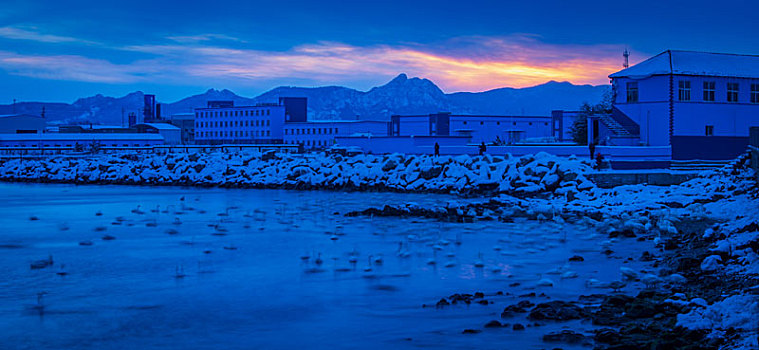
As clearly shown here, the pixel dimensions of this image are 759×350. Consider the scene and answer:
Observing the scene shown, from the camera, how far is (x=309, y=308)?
10.3 m

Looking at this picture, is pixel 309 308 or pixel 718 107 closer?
pixel 309 308

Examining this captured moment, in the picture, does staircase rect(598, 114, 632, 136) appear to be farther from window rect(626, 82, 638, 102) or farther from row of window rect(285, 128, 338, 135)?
row of window rect(285, 128, 338, 135)

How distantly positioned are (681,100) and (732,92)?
138 inches

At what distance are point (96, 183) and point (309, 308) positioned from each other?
116 ft

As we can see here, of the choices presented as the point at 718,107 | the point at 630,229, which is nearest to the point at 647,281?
the point at 630,229

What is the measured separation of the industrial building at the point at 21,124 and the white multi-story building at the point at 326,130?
32.5 meters

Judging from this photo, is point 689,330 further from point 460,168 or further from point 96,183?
point 96,183

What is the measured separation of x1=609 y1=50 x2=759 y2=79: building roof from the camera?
41.8 meters

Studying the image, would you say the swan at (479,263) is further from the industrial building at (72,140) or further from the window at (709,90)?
the industrial building at (72,140)

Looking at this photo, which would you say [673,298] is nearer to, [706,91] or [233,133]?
[706,91]

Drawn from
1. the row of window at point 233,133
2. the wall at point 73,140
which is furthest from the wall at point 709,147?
the row of window at point 233,133

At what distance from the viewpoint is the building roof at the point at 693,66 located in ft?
137

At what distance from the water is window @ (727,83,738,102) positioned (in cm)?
2865

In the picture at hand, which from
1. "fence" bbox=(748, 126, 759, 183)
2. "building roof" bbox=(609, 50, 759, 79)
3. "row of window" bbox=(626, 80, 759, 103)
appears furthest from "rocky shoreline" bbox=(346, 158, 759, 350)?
"building roof" bbox=(609, 50, 759, 79)
